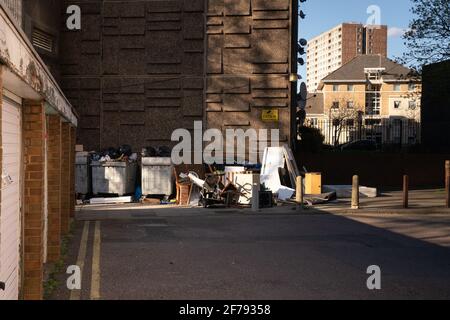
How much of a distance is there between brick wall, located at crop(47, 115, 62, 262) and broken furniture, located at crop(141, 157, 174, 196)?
36.5 ft

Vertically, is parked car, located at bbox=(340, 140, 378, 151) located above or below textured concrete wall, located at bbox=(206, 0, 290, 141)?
below

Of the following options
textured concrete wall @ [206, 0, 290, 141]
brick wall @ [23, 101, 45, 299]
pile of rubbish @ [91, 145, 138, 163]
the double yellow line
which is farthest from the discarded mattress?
brick wall @ [23, 101, 45, 299]

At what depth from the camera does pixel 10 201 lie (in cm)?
624

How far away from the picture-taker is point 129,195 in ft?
72.8

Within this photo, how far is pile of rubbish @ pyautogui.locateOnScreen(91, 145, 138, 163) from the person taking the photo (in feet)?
71.8

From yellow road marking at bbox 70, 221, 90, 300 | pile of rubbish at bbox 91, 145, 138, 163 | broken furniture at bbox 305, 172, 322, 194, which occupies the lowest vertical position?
yellow road marking at bbox 70, 221, 90, 300

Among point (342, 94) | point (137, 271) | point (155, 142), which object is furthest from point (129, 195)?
point (342, 94)

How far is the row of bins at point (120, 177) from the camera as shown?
21.5 m

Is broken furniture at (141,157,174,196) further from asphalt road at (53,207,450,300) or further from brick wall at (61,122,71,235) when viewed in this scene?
brick wall at (61,122,71,235)

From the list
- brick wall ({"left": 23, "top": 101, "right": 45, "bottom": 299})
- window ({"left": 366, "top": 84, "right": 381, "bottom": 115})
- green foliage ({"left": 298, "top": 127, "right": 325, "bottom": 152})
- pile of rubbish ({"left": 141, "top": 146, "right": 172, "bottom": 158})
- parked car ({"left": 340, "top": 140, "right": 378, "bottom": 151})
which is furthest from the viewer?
window ({"left": 366, "top": 84, "right": 381, "bottom": 115})

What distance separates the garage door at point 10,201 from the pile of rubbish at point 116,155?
15.1m

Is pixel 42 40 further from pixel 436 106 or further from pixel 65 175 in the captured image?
pixel 436 106

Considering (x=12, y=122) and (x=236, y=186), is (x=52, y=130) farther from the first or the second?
A: (x=236, y=186)
